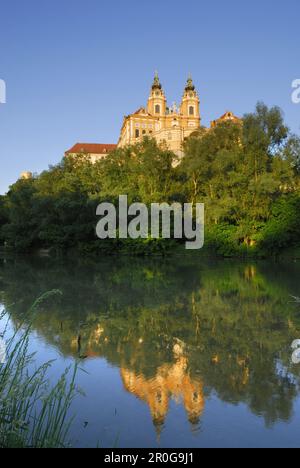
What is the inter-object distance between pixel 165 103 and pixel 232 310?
8101 cm

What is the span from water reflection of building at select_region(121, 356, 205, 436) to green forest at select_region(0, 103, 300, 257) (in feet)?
81.8

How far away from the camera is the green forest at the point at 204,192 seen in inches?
1234

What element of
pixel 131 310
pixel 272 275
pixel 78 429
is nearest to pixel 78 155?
pixel 272 275

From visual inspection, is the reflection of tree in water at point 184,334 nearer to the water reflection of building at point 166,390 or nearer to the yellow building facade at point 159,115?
the water reflection of building at point 166,390

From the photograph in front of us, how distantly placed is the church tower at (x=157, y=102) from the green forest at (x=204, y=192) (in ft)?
150

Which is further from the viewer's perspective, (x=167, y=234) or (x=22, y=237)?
(x=22, y=237)

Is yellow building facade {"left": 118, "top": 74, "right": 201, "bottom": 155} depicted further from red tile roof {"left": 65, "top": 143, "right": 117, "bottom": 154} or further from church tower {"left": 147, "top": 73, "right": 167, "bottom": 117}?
red tile roof {"left": 65, "top": 143, "right": 117, "bottom": 154}

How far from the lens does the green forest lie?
103 feet

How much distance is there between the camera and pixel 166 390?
590 centimetres

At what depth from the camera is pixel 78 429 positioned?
4.74 meters

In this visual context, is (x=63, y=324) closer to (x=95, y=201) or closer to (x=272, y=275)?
(x=272, y=275)

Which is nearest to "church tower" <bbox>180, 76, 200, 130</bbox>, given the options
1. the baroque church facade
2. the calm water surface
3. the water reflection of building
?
the baroque church facade

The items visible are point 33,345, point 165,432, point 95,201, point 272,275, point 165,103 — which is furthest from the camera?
point 165,103

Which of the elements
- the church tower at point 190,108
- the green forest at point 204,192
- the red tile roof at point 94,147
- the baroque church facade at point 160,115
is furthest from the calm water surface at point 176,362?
the red tile roof at point 94,147
